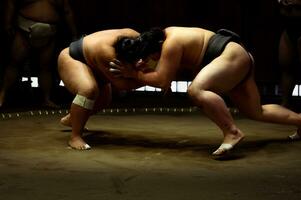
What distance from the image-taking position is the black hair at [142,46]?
10.5 ft

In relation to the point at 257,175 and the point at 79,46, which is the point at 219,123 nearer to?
the point at 257,175

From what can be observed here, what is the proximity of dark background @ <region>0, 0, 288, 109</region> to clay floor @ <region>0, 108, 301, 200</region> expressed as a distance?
5.29 ft

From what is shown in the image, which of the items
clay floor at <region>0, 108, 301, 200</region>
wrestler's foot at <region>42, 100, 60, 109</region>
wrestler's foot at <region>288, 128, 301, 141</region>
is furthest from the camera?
wrestler's foot at <region>42, 100, 60, 109</region>

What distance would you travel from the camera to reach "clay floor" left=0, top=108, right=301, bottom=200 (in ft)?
8.14

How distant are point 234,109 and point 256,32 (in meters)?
1.18

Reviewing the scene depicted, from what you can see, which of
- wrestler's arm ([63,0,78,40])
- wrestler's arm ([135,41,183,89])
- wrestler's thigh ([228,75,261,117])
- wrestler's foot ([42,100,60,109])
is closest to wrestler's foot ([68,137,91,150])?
wrestler's arm ([135,41,183,89])

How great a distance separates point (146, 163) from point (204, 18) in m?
3.31

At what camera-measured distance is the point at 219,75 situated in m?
3.22

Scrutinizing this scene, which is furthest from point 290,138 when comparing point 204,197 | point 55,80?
point 55,80

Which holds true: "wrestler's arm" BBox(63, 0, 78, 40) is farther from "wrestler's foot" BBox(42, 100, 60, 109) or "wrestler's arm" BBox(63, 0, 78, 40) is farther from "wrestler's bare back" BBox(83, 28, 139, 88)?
"wrestler's bare back" BBox(83, 28, 139, 88)

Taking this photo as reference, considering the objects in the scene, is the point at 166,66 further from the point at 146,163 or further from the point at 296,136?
the point at 296,136

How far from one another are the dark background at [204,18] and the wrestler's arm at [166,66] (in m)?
2.83

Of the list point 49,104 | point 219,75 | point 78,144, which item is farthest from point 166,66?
point 49,104

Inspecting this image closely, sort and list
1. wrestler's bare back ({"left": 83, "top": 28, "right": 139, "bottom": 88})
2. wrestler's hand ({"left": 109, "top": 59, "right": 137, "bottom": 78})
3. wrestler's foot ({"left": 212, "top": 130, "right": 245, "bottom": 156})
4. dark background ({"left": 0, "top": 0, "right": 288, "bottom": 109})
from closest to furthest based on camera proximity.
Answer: wrestler's foot ({"left": 212, "top": 130, "right": 245, "bottom": 156})
wrestler's hand ({"left": 109, "top": 59, "right": 137, "bottom": 78})
wrestler's bare back ({"left": 83, "top": 28, "right": 139, "bottom": 88})
dark background ({"left": 0, "top": 0, "right": 288, "bottom": 109})
